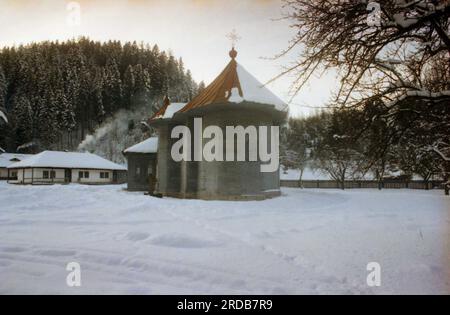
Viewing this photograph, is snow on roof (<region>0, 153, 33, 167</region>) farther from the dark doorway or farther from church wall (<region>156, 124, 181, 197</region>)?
church wall (<region>156, 124, 181, 197</region>)

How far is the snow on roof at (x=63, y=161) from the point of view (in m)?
39.1

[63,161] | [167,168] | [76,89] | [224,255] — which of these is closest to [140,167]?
[167,168]

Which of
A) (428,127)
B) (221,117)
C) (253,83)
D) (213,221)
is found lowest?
(213,221)

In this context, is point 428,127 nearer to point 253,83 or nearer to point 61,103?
point 253,83

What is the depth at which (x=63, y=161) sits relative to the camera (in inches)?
1620

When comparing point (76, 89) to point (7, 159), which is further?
point (76, 89)

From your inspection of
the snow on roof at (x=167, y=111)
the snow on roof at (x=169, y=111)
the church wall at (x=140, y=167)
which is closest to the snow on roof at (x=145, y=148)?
Answer: the church wall at (x=140, y=167)

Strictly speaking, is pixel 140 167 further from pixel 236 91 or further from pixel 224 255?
pixel 224 255

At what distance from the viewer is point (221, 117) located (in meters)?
17.2

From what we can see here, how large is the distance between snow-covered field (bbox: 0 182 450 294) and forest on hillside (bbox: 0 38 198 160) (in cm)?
6497

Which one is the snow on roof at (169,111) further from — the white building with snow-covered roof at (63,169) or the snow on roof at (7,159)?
the snow on roof at (7,159)

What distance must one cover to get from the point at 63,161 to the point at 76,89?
1432 inches
